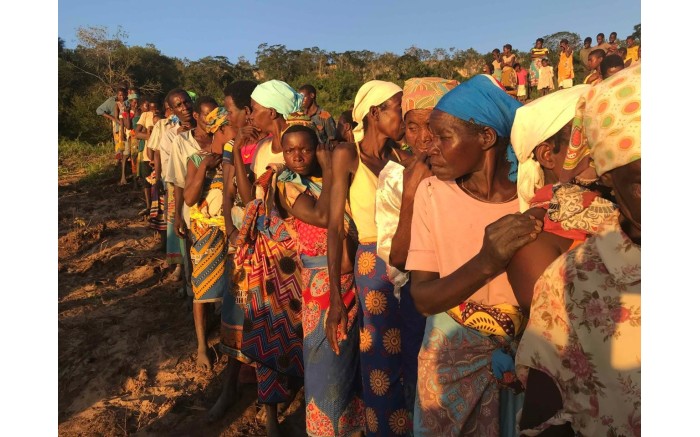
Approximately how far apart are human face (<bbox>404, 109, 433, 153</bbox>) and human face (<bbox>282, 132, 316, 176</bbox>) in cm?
80

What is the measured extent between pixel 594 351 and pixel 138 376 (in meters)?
4.03

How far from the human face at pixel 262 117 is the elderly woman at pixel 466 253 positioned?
6.44ft

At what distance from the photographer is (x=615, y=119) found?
1.11m

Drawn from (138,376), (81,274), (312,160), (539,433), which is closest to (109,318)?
(138,376)

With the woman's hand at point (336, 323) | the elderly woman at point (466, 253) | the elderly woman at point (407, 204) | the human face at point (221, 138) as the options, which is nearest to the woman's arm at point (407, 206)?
the elderly woman at point (407, 204)

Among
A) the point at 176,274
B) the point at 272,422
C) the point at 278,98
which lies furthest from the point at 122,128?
the point at 272,422

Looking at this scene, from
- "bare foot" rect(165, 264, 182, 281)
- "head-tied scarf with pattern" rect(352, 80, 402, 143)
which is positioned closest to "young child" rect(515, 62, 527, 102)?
"bare foot" rect(165, 264, 182, 281)

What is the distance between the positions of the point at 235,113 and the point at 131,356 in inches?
87.0

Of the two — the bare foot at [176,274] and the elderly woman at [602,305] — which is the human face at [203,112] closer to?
the bare foot at [176,274]

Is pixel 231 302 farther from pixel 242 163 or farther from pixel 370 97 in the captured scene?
pixel 370 97

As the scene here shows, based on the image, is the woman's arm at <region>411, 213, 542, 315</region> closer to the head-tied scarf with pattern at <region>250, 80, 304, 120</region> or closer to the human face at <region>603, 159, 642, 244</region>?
the human face at <region>603, 159, 642, 244</region>

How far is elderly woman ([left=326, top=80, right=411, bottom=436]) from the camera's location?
270cm

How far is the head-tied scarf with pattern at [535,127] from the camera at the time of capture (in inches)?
64.7

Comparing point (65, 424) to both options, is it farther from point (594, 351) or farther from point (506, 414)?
point (594, 351)
